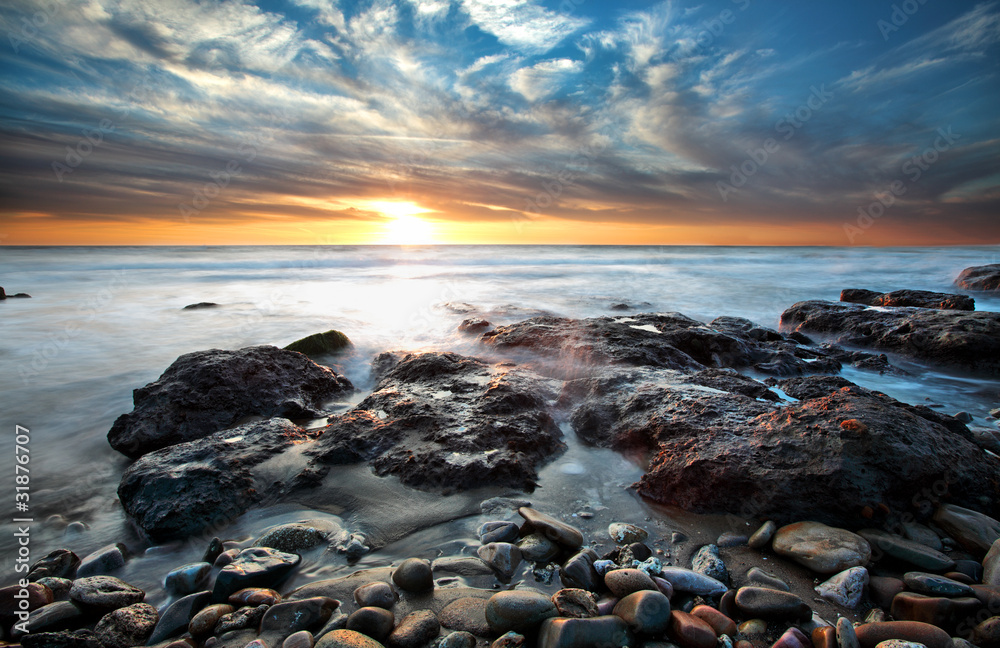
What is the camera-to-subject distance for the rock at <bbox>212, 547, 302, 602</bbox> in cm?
198

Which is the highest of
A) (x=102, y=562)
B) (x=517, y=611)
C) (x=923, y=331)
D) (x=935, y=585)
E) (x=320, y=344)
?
(x=923, y=331)

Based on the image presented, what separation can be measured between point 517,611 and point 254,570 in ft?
4.11

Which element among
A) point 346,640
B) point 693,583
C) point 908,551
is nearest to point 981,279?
point 908,551

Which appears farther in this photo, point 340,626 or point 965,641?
point 340,626

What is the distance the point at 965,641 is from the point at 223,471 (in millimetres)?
3585

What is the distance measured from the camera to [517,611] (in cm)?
170

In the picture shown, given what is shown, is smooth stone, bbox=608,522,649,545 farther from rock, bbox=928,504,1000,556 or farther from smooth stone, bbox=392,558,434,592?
rock, bbox=928,504,1000,556

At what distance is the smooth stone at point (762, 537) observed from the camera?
2.18 m

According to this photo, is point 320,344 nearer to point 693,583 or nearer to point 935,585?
point 693,583

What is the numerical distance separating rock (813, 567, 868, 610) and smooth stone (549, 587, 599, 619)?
960 millimetres

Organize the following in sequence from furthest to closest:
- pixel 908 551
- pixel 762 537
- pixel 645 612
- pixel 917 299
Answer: pixel 917 299 → pixel 762 537 → pixel 908 551 → pixel 645 612

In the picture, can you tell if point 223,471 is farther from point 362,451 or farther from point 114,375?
point 114,375

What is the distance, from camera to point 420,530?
97.7 inches

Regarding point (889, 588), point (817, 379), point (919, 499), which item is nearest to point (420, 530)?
point (889, 588)
